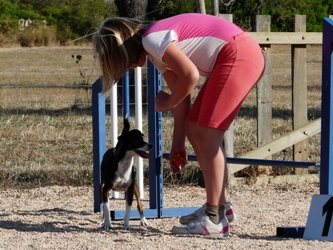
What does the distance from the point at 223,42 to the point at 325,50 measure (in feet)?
2.23

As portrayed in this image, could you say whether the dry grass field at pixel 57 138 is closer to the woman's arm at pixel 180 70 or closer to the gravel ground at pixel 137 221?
the gravel ground at pixel 137 221

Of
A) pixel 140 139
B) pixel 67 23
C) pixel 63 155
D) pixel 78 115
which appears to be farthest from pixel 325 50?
pixel 67 23

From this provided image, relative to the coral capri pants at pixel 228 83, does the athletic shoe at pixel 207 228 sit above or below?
below

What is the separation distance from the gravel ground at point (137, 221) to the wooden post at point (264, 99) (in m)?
0.61

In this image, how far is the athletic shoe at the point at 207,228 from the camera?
15.6 feet

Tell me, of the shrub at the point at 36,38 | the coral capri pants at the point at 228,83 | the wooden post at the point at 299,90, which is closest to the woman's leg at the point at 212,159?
the coral capri pants at the point at 228,83

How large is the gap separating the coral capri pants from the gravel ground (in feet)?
2.67

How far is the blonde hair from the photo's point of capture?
4.62 metres

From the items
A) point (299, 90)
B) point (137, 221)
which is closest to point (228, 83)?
point (137, 221)

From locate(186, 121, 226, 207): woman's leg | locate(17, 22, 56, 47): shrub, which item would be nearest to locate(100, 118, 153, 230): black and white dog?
locate(186, 121, 226, 207): woman's leg

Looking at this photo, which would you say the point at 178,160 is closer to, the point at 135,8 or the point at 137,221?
the point at 137,221

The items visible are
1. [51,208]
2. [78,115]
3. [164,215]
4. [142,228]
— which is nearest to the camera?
[142,228]

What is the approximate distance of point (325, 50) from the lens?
4.71 m

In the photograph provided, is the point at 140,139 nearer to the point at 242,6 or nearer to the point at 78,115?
the point at 78,115
